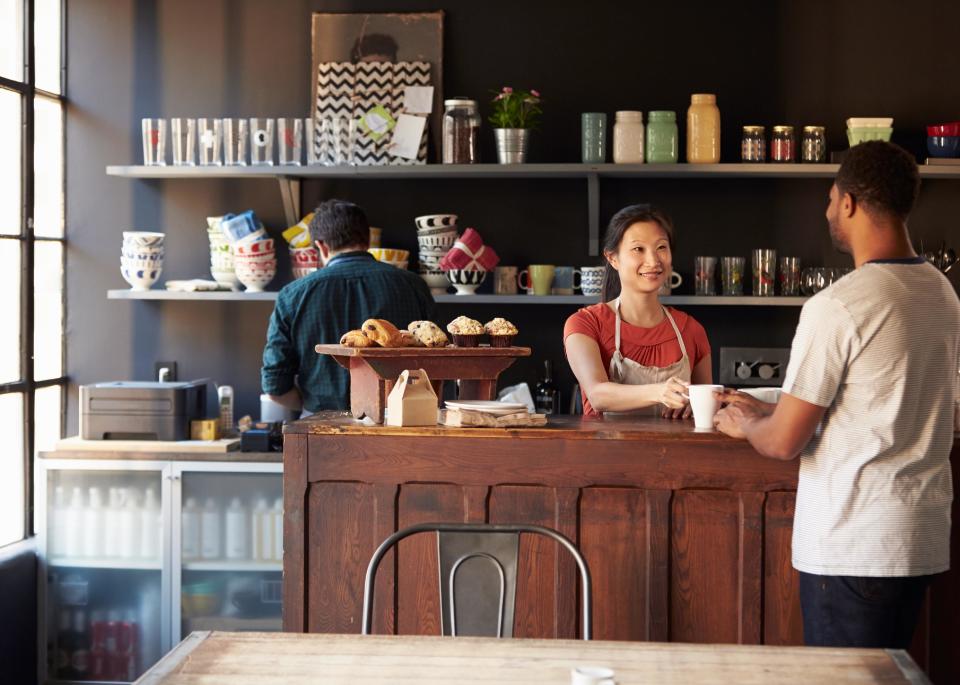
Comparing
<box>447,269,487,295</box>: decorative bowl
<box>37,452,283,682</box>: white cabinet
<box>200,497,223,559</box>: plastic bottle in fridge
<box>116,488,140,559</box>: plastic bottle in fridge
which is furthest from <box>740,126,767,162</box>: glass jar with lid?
<box>116,488,140,559</box>: plastic bottle in fridge

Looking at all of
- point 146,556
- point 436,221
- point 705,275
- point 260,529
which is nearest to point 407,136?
point 436,221

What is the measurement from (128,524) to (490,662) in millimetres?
2617

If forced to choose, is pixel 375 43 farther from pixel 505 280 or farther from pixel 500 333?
pixel 500 333

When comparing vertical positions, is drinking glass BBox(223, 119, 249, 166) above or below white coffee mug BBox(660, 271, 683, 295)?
above

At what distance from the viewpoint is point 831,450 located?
2207mm

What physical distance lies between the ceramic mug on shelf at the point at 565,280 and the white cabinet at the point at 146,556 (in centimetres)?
121

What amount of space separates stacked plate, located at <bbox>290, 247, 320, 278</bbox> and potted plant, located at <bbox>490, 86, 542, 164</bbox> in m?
0.76

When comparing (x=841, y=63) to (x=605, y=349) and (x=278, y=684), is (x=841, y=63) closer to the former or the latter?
(x=605, y=349)

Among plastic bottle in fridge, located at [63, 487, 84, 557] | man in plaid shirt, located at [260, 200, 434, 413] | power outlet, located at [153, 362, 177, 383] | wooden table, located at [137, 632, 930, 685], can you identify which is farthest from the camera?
power outlet, located at [153, 362, 177, 383]

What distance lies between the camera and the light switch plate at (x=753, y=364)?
14.3ft

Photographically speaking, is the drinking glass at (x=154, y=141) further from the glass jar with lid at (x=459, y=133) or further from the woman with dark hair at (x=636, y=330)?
the woman with dark hair at (x=636, y=330)

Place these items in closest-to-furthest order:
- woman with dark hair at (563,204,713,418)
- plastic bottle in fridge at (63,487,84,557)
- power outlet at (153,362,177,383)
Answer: woman with dark hair at (563,204,713,418) < plastic bottle in fridge at (63,487,84,557) < power outlet at (153,362,177,383)

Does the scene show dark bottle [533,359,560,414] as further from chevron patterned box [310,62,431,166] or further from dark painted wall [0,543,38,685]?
dark painted wall [0,543,38,685]

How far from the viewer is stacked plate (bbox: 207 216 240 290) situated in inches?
170
